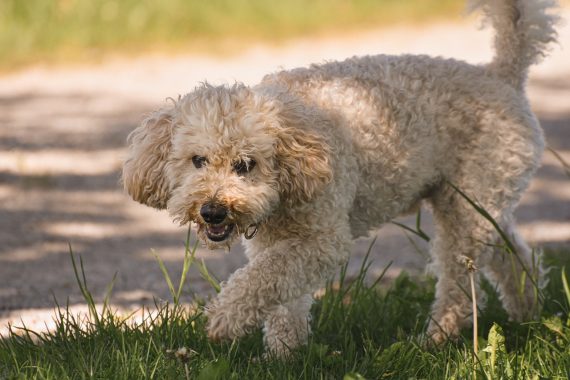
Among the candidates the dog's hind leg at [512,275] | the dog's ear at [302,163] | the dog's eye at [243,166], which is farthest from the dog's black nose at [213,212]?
the dog's hind leg at [512,275]

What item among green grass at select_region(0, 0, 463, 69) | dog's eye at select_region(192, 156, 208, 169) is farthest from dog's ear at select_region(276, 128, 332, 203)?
green grass at select_region(0, 0, 463, 69)

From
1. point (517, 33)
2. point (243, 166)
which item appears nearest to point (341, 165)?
point (243, 166)

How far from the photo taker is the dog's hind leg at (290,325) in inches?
182

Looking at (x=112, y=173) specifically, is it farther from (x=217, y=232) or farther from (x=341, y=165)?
(x=217, y=232)

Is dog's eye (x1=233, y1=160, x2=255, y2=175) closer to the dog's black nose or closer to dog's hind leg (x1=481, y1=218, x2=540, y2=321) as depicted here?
the dog's black nose

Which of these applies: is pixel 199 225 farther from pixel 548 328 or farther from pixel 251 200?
pixel 548 328

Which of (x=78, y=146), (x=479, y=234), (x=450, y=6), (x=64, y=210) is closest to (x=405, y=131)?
(x=479, y=234)

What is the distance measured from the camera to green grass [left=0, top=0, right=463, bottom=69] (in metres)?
11.0

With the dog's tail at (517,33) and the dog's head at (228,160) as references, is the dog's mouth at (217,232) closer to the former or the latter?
the dog's head at (228,160)

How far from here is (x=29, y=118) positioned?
940 cm

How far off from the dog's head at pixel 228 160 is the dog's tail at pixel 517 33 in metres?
1.25

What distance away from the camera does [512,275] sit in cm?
536

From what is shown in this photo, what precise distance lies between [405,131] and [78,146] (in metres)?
4.77

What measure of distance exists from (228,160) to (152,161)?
1.39ft
